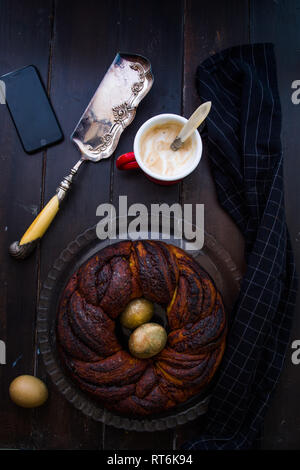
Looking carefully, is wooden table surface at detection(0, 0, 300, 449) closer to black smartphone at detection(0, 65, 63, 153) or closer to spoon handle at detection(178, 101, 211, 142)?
black smartphone at detection(0, 65, 63, 153)

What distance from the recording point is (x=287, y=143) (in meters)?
1.34

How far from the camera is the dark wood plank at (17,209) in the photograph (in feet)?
4.13

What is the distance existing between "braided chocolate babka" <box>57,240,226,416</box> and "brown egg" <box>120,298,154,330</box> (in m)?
0.02

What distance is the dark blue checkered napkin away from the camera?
121 centimetres

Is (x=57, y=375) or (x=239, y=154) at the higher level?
(x=239, y=154)

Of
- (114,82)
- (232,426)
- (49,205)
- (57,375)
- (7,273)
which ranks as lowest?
(232,426)

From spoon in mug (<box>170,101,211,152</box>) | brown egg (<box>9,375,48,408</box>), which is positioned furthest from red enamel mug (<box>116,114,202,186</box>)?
brown egg (<box>9,375,48,408</box>)

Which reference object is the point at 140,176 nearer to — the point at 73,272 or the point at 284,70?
the point at 73,272

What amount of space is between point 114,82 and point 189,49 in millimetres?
269

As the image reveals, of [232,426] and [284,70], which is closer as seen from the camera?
[232,426]

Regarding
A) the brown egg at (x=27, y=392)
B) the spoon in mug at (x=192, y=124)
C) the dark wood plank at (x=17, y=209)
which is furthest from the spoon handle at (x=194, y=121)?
the brown egg at (x=27, y=392)

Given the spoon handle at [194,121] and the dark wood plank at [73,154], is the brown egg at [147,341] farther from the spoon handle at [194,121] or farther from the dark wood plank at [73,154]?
the spoon handle at [194,121]

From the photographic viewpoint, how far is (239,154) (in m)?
1.29

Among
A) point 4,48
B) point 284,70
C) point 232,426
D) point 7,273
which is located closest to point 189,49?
point 284,70
